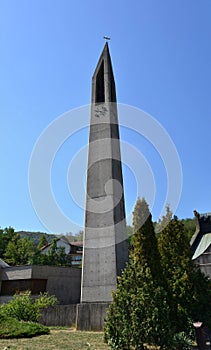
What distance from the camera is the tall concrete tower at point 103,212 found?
44.0 feet

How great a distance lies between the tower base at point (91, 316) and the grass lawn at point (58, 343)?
1426mm

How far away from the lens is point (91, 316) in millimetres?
12922

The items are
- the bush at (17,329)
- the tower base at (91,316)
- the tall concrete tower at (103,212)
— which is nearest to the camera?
the bush at (17,329)

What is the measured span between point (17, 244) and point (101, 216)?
121ft

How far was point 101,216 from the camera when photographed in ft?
47.3

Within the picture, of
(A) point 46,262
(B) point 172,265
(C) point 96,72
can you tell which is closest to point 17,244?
(A) point 46,262

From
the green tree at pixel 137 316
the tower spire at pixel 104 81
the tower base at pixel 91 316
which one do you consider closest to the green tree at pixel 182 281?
the green tree at pixel 137 316

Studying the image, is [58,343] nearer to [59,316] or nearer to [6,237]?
[59,316]

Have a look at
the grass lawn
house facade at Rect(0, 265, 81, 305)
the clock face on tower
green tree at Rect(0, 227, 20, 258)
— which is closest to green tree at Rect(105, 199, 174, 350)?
the grass lawn

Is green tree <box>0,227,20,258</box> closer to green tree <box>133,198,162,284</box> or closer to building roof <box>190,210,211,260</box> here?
building roof <box>190,210,211,260</box>

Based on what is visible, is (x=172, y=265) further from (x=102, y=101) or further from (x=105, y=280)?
(x=102, y=101)

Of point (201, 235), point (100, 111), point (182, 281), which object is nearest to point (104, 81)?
point (100, 111)

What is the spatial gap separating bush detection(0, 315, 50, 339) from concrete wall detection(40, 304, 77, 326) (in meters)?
2.60

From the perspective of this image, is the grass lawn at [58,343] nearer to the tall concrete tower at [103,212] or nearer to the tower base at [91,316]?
the tower base at [91,316]
